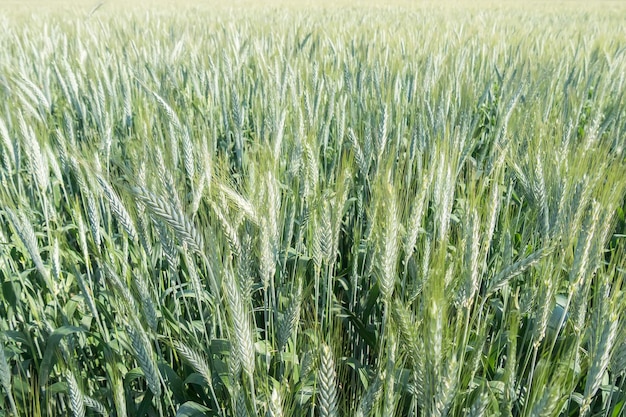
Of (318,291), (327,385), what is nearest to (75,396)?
(327,385)

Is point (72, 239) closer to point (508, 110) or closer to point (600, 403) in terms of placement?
point (508, 110)

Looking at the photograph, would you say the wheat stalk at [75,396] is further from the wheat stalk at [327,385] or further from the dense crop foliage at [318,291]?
the wheat stalk at [327,385]

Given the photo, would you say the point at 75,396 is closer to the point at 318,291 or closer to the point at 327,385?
the point at 327,385

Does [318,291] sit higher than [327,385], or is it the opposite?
[327,385]

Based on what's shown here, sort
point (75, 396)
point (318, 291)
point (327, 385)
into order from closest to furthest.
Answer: point (327, 385) → point (75, 396) → point (318, 291)

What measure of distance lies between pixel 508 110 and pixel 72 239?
1.71 meters

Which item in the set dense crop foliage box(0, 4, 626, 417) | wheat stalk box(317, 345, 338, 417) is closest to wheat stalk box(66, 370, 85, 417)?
dense crop foliage box(0, 4, 626, 417)

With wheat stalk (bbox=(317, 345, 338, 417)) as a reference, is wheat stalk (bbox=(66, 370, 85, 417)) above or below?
below

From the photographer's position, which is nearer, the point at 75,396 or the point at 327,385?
the point at 327,385

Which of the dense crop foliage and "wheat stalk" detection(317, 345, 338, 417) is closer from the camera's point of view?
"wheat stalk" detection(317, 345, 338, 417)

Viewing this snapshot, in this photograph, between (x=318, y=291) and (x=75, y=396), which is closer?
(x=75, y=396)

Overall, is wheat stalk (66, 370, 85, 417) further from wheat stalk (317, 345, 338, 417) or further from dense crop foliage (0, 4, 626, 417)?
wheat stalk (317, 345, 338, 417)

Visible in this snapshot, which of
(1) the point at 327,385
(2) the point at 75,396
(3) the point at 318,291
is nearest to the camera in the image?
(1) the point at 327,385

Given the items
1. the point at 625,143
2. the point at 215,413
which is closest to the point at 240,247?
the point at 215,413
